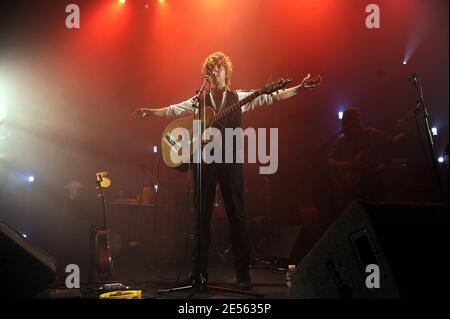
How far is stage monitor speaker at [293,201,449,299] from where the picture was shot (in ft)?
4.40

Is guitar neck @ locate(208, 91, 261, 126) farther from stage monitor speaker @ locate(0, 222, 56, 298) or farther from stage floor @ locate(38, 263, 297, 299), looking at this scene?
stage monitor speaker @ locate(0, 222, 56, 298)

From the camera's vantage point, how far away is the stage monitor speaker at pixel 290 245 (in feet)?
15.0

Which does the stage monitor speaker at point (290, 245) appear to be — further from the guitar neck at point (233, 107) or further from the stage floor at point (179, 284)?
the guitar neck at point (233, 107)

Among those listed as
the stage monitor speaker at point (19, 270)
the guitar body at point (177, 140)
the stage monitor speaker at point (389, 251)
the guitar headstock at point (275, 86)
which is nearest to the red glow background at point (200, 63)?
the guitar body at point (177, 140)

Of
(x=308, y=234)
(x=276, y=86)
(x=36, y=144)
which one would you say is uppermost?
(x=36, y=144)

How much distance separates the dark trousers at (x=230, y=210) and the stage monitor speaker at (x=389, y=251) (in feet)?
4.68

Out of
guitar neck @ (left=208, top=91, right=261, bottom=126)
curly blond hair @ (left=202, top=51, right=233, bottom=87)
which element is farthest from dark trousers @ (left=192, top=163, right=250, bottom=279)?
curly blond hair @ (left=202, top=51, right=233, bottom=87)

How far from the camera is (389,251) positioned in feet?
4.48

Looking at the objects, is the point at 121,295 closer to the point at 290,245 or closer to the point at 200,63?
the point at 290,245
